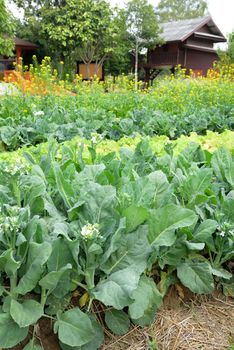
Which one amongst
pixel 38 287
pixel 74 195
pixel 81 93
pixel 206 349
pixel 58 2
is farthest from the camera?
pixel 58 2

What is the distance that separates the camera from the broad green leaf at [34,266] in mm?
1651

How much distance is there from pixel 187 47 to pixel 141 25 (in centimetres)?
436

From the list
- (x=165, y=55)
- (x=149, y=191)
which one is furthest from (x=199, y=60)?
(x=149, y=191)

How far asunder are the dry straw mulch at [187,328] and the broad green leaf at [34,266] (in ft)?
1.71

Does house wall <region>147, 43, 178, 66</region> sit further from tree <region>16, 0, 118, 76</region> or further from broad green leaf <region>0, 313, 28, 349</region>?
broad green leaf <region>0, 313, 28, 349</region>

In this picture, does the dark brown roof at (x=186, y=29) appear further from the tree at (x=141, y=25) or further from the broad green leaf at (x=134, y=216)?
the broad green leaf at (x=134, y=216)

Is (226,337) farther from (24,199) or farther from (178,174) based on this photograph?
(24,199)

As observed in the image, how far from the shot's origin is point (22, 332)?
1.68 meters

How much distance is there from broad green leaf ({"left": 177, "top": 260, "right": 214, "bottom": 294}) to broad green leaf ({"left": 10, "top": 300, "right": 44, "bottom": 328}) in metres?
0.77

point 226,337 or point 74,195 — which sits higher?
point 74,195

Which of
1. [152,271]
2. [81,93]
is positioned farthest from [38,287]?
[81,93]

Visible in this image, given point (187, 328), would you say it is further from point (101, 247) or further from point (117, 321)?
point (101, 247)

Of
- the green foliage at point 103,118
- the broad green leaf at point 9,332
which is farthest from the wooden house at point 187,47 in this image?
the broad green leaf at point 9,332

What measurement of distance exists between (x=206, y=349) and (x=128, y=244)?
663mm
